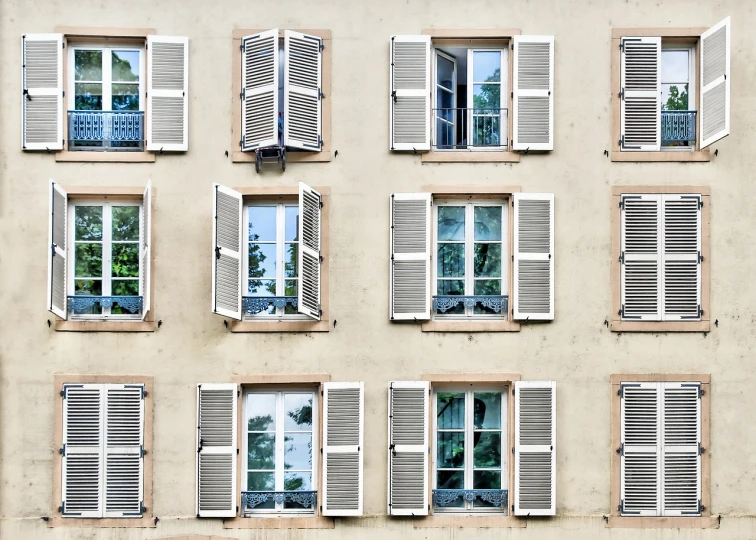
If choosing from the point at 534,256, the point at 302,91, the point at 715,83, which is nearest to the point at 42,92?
the point at 302,91

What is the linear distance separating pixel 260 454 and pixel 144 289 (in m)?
2.54

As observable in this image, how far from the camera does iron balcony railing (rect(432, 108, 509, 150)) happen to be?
1373cm

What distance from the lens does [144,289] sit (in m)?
13.2

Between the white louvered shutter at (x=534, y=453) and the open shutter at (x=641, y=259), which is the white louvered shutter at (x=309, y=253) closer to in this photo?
the white louvered shutter at (x=534, y=453)

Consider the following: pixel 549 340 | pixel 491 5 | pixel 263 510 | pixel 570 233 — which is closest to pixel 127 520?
pixel 263 510

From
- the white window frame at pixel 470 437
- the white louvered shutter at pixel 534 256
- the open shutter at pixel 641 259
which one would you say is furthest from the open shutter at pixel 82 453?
the open shutter at pixel 641 259

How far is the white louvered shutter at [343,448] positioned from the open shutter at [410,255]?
1.15 m

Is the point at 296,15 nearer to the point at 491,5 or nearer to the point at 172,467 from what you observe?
the point at 491,5

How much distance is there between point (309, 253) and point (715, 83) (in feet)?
17.9

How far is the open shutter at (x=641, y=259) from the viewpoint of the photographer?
13.4 meters

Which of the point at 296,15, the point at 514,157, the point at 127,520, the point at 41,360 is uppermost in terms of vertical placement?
the point at 296,15

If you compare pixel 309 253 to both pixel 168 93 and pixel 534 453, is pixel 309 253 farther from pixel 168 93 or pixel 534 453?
pixel 534 453

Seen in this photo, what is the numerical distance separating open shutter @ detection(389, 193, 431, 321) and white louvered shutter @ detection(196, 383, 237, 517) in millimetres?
2360

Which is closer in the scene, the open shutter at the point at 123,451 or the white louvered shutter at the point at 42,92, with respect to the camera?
the open shutter at the point at 123,451
